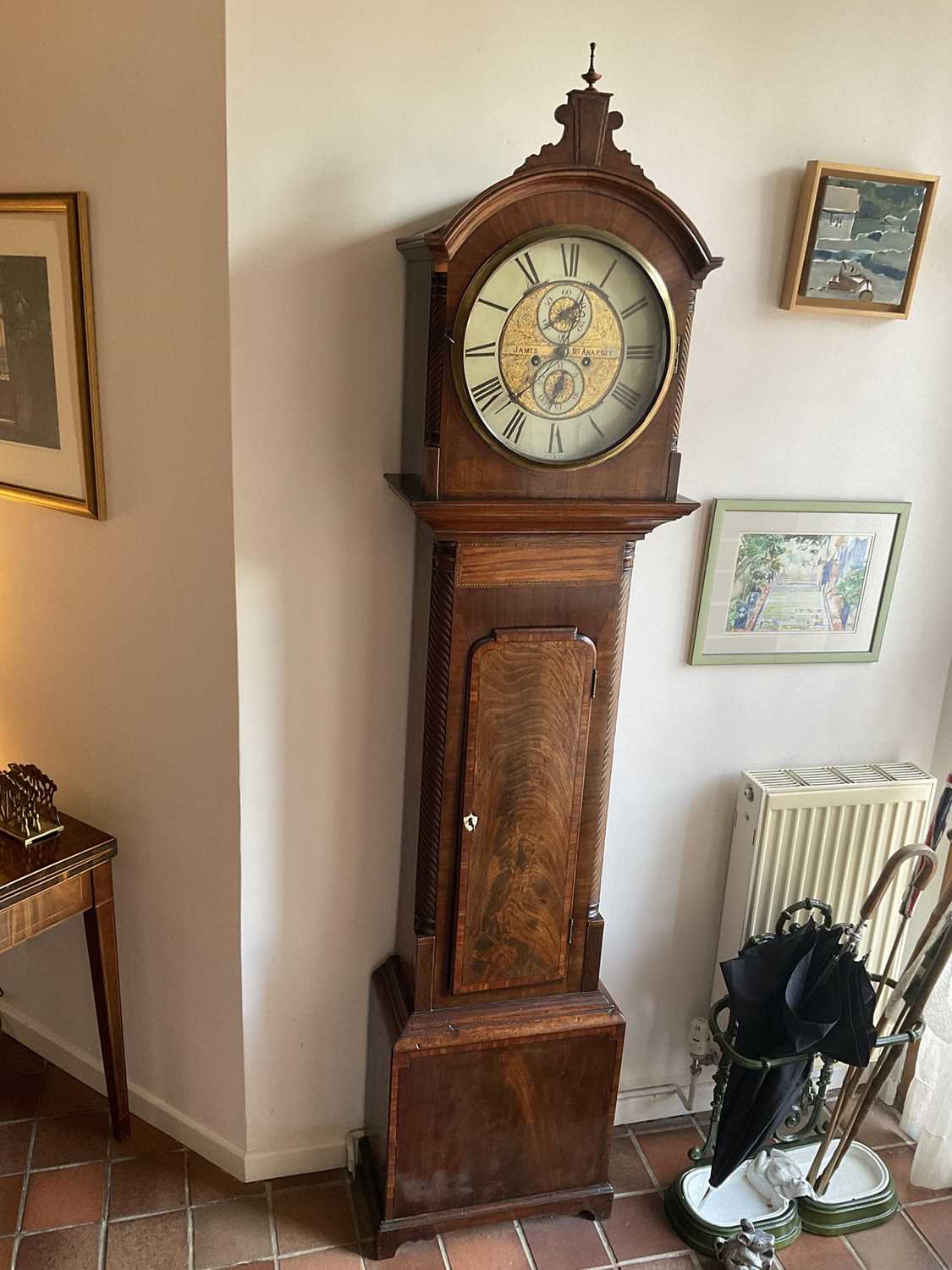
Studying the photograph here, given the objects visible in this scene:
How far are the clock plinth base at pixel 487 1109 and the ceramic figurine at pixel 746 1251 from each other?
0.24 metres

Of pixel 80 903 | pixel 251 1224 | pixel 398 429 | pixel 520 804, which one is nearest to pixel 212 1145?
pixel 251 1224

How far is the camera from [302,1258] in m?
1.97

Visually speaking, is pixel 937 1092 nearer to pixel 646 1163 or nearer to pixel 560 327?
pixel 646 1163

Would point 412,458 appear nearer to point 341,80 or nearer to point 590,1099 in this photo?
point 341,80

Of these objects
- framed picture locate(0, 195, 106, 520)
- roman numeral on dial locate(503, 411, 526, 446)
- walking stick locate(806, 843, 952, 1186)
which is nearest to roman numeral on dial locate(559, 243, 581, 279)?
roman numeral on dial locate(503, 411, 526, 446)

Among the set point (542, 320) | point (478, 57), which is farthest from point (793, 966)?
point (478, 57)

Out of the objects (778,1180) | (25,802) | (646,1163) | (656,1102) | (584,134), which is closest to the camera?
(584,134)

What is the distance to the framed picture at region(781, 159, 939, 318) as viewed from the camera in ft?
6.06

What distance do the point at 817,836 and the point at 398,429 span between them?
1.21m

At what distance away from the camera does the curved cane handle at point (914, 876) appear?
1.95 m

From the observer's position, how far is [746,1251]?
1.94 m

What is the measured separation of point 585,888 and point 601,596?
555 millimetres

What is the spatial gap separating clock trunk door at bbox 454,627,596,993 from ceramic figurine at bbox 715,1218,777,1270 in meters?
0.62

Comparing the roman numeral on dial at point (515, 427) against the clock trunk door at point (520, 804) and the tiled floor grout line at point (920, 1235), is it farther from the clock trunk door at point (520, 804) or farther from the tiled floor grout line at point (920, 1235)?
the tiled floor grout line at point (920, 1235)
